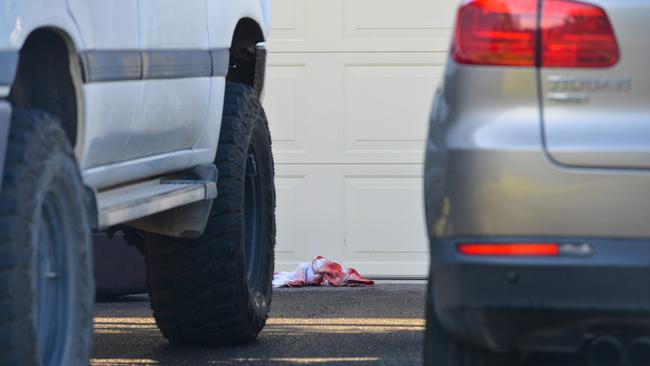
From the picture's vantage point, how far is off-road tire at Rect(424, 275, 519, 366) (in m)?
3.49

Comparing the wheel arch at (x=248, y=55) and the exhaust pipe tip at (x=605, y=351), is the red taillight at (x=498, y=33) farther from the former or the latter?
the wheel arch at (x=248, y=55)

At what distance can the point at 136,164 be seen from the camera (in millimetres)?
4598

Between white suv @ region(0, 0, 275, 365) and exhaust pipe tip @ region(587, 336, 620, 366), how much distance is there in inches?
47.8

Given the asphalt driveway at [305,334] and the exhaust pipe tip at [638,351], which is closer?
the exhaust pipe tip at [638,351]

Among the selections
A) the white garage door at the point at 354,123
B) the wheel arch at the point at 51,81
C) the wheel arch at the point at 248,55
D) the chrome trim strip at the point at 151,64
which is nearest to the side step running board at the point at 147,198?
the wheel arch at the point at 51,81

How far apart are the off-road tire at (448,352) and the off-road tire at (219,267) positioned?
1.82m

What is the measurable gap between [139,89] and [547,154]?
169 centimetres

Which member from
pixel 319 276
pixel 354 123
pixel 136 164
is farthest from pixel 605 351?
pixel 354 123

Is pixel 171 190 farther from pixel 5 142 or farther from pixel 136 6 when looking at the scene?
pixel 5 142

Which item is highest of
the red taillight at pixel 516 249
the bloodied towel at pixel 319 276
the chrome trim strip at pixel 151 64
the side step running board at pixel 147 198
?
the chrome trim strip at pixel 151 64

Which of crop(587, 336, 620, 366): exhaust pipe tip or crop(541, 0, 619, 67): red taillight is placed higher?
crop(541, 0, 619, 67): red taillight

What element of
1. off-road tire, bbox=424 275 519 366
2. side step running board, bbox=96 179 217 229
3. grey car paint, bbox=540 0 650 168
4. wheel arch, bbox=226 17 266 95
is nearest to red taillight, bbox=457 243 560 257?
grey car paint, bbox=540 0 650 168

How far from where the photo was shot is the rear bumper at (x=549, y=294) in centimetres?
305

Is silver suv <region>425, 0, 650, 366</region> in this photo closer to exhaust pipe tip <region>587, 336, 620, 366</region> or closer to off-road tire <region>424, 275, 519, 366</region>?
exhaust pipe tip <region>587, 336, 620, 366</region>
